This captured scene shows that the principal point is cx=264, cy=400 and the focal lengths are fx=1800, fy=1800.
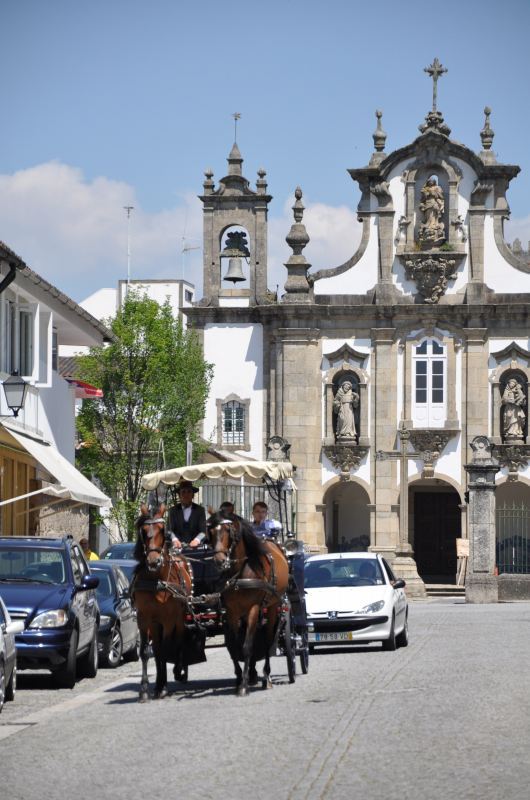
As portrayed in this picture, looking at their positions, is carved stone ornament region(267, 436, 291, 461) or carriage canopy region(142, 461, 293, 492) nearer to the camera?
carriage canopy region(142, 461, 293, 492)

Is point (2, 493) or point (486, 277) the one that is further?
point (486, 277)

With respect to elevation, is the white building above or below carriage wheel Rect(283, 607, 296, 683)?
above

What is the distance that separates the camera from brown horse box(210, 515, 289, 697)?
17969 mm

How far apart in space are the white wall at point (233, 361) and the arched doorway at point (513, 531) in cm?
916

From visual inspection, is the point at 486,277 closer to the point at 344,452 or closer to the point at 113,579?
the point at 344,452

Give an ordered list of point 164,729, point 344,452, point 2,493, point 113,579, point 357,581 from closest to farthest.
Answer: point 164,729
point 113,579
point 357,581
point 2,493
point 344,452

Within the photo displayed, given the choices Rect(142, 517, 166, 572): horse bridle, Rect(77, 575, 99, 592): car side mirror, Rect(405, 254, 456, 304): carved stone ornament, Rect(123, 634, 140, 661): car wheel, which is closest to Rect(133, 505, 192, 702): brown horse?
Rect(142, 517, 166, 572): horse bridle

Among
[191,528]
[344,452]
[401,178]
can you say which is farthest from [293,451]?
[191,528]

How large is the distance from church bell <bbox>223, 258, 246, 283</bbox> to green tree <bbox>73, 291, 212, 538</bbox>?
857cm

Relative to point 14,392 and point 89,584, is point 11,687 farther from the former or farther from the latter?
point 14,392

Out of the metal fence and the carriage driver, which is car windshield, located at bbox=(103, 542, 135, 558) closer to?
the carriage driver

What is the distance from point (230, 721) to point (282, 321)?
48.3m

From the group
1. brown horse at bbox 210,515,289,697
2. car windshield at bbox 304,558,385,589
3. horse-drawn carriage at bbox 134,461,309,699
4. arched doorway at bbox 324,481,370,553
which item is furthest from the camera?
arched doorway at bbox 324,481,370,553

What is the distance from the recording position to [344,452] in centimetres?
6228
